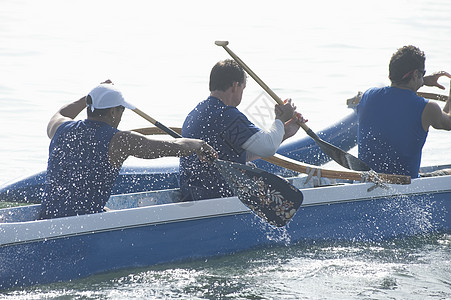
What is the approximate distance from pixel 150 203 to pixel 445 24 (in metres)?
17.6

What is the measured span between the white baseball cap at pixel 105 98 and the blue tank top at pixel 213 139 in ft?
2.23

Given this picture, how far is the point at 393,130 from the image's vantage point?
6.40 m

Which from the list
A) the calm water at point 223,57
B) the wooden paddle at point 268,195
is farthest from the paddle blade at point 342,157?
the wooden paddle at point 268,195

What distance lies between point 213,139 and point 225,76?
437 millimetres

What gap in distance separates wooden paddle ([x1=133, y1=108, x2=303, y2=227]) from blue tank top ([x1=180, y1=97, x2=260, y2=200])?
0.47ft

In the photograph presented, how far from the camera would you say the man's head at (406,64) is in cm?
634

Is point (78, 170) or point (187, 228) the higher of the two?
point (78, 170)

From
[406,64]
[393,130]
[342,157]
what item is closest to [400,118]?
[393,130]

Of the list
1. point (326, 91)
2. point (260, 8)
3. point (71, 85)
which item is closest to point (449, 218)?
point (326, 91)

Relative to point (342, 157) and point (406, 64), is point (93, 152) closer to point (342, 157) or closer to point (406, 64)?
point (342, 157)

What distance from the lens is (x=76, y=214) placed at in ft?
16.8

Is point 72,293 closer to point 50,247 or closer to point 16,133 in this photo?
Answer: point 50,247

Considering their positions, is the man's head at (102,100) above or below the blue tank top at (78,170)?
above

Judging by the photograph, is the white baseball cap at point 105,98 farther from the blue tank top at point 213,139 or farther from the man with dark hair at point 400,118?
the man with dark hair at point 400,118
